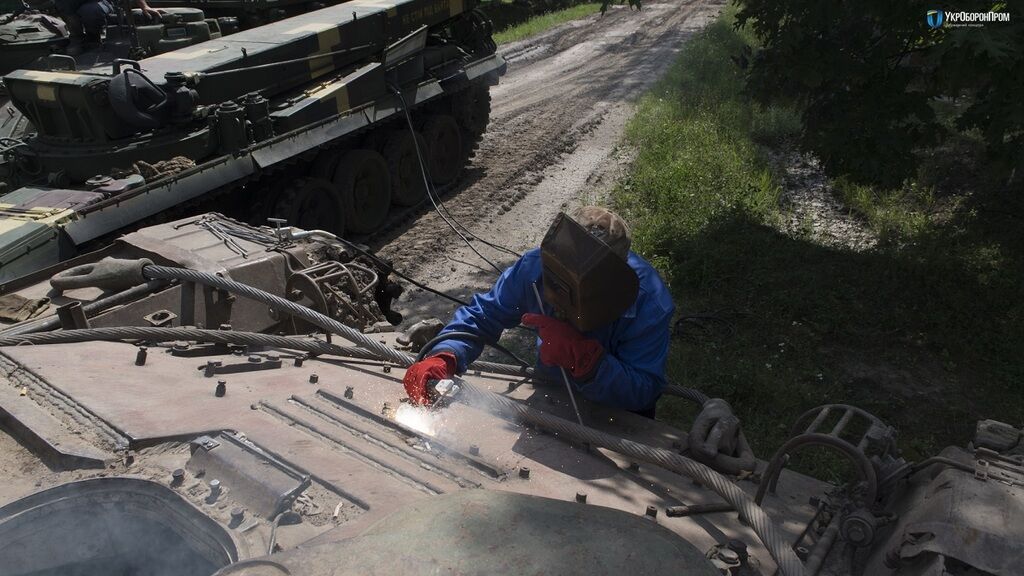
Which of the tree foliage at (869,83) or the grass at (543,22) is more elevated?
the grass at (543,22)

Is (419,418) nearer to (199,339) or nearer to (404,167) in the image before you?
(199,339)

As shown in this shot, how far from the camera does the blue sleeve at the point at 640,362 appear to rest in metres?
3.07

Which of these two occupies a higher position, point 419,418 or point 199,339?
point 199,339

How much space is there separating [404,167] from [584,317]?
7.63 m

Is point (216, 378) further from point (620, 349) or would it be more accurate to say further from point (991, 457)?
point (991, 457)

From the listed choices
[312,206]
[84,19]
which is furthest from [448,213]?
[84,19]

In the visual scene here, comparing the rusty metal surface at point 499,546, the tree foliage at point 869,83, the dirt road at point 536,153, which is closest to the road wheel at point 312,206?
the dirt road at point 536,153

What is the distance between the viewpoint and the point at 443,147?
1109cm

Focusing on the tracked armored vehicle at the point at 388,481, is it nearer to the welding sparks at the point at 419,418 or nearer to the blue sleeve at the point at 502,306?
the welding sparks at the point at 419,418

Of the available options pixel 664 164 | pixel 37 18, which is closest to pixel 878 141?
pixel 664 164

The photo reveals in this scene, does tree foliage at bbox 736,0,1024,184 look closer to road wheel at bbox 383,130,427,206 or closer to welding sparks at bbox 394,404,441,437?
road wheel at bbox 383,130,427,206

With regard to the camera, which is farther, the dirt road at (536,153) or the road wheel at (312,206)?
the dirt road at (536,153)

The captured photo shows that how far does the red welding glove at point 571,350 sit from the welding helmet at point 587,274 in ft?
0.16

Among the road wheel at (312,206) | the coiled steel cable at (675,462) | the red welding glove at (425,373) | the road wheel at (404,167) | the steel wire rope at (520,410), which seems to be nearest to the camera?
the coiled steel cable at (675,462)
